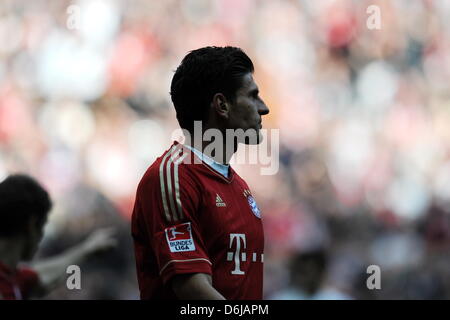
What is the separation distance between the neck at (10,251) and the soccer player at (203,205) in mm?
1099

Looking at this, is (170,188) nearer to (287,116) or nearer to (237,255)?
(237,255)

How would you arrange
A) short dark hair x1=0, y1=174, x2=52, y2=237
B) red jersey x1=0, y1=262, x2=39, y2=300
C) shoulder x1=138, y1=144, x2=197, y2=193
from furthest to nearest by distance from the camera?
red jersey x1=0, y1=262, x2=39, y2=300 → short dark hair x1=0, y1=174, x2=52, y2=237 → shoulder x1=138, y1=144, x2=197, y2=193

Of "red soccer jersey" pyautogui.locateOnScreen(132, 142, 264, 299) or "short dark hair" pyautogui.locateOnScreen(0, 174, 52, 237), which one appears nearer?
"red soccer jersey" pyautogui.locateOnScreen(132, 142, 264, 299)

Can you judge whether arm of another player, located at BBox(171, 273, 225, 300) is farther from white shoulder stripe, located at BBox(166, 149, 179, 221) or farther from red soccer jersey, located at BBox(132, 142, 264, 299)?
white shoulder stripe, located at BBox(166, 149, 179, 221)

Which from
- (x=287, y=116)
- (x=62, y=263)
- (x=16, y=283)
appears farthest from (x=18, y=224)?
(x=287, y=116)

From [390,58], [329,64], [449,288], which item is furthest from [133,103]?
[449,288]

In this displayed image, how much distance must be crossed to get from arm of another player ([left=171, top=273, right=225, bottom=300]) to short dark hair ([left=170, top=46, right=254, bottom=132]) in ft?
1.78

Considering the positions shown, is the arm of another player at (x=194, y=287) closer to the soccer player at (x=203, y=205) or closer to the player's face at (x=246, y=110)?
the soccer player at (x=203, y=205)

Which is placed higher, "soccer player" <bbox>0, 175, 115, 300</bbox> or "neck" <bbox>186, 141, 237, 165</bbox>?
"neck" <bbox>186, 141, 237, 165</bbox>

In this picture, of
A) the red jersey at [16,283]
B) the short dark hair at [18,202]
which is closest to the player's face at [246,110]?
the short dark hair at [18,202]

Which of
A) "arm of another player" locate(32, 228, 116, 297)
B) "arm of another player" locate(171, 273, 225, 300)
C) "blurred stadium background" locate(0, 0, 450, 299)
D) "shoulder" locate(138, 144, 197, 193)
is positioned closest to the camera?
"arm of another player" locate(171, 273, 225, 300)

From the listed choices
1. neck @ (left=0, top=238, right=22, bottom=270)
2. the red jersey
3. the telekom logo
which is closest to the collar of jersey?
the telekom logo

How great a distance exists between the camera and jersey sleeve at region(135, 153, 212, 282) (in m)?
2.06

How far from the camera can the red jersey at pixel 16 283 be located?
10.4 ft
